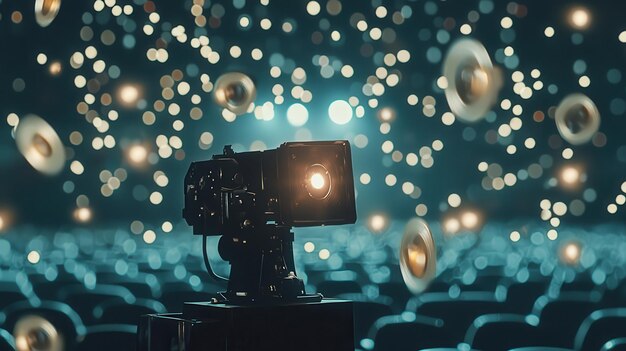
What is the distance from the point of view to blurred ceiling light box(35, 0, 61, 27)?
237 centimetres

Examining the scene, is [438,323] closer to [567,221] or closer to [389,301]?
[389,301]

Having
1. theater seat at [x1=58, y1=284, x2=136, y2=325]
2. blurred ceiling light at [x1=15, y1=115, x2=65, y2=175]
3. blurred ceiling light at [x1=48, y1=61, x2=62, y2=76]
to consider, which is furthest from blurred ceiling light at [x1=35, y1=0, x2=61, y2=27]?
theater seat at [x1=58, y1=284, x2=136, y2=325]

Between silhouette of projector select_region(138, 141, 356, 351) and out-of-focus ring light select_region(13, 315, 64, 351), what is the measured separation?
3.18 feet

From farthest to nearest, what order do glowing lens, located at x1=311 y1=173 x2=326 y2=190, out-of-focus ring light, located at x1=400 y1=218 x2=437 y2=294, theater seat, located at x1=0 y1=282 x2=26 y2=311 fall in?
out-of-focus ring light, located at x1=400 y1=218 x2=437 y2=294, theater seat, located at x1=0 y1=282 x2=26 y2=311, glowing lens, located at x1=311 y1=173 x2=326 y2=190

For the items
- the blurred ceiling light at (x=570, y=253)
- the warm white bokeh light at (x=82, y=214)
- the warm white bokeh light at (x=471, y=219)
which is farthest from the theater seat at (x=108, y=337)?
the blurred ceiling light at (x=570, y=253)

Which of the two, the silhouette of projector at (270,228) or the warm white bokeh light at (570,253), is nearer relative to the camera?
the silhouette of projector at (270,228)

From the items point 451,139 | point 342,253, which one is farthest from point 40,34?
point 451,139

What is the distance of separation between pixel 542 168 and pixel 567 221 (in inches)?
6.6

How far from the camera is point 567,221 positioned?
2363 mm

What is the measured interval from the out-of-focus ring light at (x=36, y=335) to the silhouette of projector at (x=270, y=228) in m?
0.97

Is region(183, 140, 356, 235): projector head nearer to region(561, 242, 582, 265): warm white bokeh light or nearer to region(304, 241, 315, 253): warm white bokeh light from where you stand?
region(304, 241, 315, 253): warm white bokeh light

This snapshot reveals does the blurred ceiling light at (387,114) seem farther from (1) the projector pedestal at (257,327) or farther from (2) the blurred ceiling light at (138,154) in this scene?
(1) the projector pedestal at (257,327)

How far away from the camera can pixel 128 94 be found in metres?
2.33

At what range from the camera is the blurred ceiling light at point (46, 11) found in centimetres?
237
